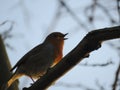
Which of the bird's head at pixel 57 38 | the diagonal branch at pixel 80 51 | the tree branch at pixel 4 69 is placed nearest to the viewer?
the diagonal branch at pixel 80 51

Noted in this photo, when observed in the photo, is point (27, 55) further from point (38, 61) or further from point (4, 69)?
point (4, 69)

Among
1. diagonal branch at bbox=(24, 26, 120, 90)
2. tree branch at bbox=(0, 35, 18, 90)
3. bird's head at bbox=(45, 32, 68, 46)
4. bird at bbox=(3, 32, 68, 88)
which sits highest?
diagonal branch at bbox=(24, 26, 120, 90)

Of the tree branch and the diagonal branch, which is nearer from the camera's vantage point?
the diagonal branch

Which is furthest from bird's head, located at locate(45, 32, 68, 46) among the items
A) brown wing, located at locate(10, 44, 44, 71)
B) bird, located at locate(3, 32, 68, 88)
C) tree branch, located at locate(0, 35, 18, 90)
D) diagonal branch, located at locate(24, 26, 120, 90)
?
diagonal branch, located at locate(24, 26, 120, 90)

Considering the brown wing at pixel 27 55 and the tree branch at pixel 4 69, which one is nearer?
the tree branch at pixel 4 69

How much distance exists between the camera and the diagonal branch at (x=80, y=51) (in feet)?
6.15

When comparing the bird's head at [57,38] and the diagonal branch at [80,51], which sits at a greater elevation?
the diagonal branch at [80,51]

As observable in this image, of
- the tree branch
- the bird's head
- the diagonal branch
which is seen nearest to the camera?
the diagonal branch

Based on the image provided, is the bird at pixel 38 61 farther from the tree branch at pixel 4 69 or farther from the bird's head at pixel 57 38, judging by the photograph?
the tree branch at pixel 4 69

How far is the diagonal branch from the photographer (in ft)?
6.15

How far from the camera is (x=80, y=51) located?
195 centimetres

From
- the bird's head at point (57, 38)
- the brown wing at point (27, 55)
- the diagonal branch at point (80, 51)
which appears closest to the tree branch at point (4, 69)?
the diagonal branch at point (80, 51)

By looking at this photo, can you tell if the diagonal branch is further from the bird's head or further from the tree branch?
the bird's head

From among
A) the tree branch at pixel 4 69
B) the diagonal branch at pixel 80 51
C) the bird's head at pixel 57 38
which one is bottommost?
the bird's head at pixel 57 38
